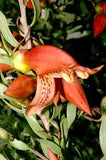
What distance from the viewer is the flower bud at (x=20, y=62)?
32.1 inches

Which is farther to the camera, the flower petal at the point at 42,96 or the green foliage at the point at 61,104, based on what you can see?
the green foliage at the point at 61,104

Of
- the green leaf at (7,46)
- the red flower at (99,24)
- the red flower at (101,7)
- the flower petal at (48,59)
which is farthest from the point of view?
the red flower at (101,7)

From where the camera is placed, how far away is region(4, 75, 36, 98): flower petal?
794mm

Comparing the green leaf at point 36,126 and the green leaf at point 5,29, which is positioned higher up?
the green leaf at point 5,29

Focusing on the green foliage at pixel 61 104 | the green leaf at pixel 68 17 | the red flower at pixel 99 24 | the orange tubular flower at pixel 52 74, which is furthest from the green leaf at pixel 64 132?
the green leaf at pixel 68 17

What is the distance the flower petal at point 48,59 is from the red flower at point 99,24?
59 centimetres

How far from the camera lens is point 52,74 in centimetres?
81

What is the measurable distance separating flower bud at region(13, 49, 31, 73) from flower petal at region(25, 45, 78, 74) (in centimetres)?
1

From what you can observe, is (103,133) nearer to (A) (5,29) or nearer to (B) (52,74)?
(B) (52,74)

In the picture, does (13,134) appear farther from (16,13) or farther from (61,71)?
(16,13)

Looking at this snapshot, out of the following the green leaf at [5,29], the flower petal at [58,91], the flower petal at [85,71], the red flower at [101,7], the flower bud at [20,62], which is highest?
the green leaf at [5,29]

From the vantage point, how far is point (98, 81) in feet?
5.10

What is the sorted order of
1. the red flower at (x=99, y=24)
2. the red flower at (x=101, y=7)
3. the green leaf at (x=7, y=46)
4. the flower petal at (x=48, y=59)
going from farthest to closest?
the red flower at (x=101, y=7) < the red flower at (x=99, y=24) < the green leaf at (x=7, y=46) < the flower petal at (x=48, y=59)

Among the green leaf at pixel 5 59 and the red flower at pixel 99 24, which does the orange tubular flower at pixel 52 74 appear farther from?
the red flower at pixel 99 24
